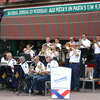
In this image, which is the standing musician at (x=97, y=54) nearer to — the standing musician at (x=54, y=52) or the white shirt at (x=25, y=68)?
the standing musician at (x=54, y=52)

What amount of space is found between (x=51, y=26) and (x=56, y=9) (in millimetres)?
999

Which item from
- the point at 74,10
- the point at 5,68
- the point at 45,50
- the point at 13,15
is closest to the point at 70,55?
the point at 45,50

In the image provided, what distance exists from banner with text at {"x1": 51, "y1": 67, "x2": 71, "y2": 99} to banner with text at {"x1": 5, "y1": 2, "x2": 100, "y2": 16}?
7.85 meters

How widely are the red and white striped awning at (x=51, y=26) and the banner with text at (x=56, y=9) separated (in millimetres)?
246

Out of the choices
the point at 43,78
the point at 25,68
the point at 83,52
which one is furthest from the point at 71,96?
the point at 83,52

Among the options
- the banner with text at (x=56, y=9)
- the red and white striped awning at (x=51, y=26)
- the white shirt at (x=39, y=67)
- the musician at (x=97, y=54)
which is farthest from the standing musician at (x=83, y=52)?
the banner with text at (x=56, y=9)

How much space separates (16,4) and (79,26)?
460 centimetres

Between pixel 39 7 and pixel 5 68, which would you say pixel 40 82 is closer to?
pixel 5 68

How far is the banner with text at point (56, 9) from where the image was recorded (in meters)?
14.3

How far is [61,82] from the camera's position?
6.98 m

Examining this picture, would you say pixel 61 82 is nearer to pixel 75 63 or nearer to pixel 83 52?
pixel 75 63

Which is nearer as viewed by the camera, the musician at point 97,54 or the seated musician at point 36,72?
the seated musician at point 36,72

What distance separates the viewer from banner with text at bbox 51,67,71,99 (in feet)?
22.8

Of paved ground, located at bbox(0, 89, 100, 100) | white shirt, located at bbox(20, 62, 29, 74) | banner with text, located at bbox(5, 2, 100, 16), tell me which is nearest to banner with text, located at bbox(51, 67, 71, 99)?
paved ground, located at bbox(0, 89, 100, 100)
